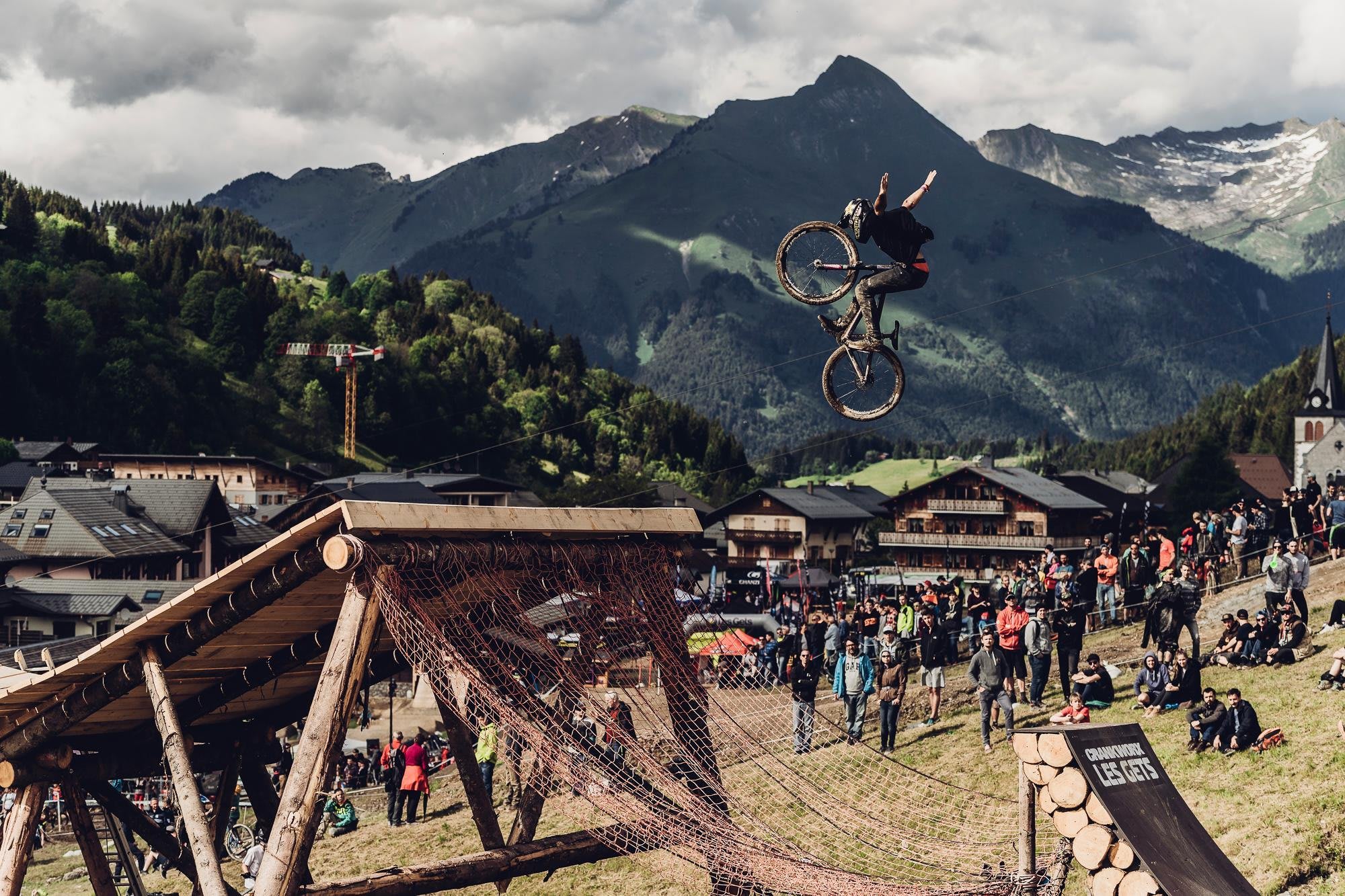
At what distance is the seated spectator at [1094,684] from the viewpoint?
2125 centimetres

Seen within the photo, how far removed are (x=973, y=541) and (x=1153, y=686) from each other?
9517cm

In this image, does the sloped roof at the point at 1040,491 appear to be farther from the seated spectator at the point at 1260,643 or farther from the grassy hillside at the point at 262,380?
the seated spectator at the point at 1260,643

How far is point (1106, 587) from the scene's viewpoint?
30.1 metres

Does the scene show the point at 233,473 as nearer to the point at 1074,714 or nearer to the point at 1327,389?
the point at 1074,714

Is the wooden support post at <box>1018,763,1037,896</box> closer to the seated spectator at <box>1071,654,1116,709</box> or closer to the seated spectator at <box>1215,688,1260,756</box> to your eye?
the seated spectator at <box>1215,688,1260,756</box>

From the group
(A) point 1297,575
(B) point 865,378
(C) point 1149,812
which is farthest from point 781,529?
(C) point 1149,812

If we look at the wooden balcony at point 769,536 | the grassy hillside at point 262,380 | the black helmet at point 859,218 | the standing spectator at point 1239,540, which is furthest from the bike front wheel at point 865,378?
the wooden balcony at point 769,536

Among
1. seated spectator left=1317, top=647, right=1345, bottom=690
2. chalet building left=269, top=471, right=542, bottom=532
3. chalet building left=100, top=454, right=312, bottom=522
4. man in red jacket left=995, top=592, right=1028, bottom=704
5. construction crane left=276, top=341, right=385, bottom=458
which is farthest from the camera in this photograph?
construction crane left=276, top=341, right=385, bottom=458

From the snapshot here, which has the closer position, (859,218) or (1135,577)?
(859,218)

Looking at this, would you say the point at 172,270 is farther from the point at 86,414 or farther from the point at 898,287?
the point at 898,287

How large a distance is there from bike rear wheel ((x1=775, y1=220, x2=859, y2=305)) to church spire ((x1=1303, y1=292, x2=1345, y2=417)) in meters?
163

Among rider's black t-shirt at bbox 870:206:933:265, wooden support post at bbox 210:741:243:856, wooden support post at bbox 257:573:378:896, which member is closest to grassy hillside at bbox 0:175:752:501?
wooden support post at bbox 210:741:243:856

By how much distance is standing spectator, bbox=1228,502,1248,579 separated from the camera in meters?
31.9

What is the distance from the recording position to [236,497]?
11475 cm
